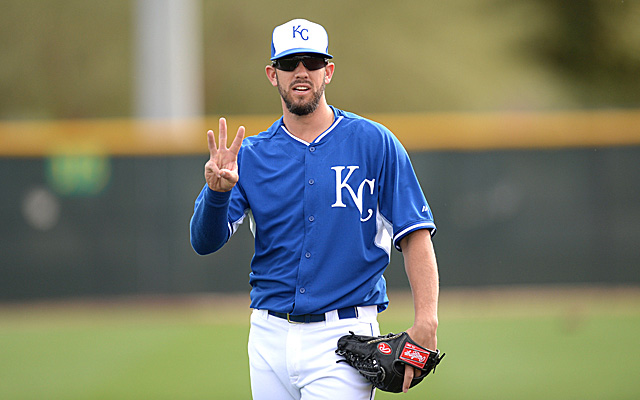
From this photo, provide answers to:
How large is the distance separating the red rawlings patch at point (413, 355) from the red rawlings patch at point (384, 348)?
0.20ft

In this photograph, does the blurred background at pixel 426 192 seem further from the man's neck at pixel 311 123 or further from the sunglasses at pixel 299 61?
the sunglasses at pixel 299 61

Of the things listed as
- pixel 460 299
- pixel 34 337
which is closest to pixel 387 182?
pixel 34 337

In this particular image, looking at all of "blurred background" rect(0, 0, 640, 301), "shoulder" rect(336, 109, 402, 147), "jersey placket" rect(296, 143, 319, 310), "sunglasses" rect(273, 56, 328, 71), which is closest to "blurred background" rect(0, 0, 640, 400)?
"blurred background" rect(0, 0, 640, 301)

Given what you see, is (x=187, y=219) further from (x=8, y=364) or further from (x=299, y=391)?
(x=299, y=391)

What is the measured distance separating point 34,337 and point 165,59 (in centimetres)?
544

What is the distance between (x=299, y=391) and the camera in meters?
3.93

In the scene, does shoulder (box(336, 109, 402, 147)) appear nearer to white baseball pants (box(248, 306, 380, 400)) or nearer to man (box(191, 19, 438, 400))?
man (box(191, 19, 438, 400))

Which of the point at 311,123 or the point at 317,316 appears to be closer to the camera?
the point at 317,316

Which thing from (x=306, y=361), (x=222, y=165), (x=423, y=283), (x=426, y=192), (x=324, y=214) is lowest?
(x=306, y=361)

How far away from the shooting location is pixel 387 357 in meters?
3.70

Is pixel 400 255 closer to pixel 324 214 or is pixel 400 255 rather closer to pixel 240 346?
pixel 240 346

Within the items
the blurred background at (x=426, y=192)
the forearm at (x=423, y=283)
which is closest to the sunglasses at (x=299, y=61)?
the forearm at (x=423, y=283)

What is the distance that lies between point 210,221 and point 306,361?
0.74 meters

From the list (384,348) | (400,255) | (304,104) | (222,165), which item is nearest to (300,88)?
(304,104)
